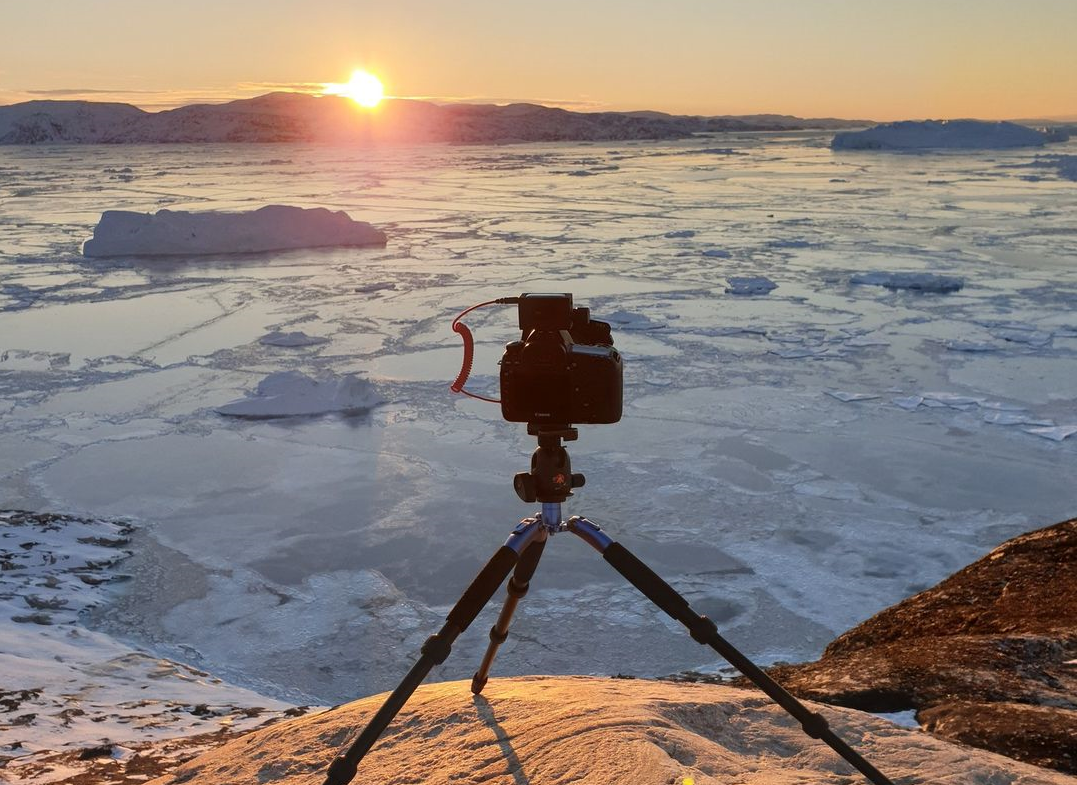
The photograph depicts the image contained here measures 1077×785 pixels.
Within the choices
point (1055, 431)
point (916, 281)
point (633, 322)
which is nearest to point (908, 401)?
point (1055, 431)

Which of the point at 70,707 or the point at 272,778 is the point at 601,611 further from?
the point at 272,778

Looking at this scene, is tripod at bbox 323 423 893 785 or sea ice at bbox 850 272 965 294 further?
sea ice at bbox 850 272 965 294

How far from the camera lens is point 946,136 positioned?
57.5m

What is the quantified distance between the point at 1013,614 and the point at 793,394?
5836 millimetres

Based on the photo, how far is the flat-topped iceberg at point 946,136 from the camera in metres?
57.3

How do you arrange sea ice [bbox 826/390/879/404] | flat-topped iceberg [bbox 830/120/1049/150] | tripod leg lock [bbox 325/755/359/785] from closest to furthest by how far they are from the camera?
1. tripod leg lock [bbox 325/755/359/785]
2. sea ice [bbox 826/390/879/404]
3. flat-topped iceberg [bbox 830/120/1049/150]

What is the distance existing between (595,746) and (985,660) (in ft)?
4.23

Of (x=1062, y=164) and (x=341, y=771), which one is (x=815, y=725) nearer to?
(x=341, y=771)

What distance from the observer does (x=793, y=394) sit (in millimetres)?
8750

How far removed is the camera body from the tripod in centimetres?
5

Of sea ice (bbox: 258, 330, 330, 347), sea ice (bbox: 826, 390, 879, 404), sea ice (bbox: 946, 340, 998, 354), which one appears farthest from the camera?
sea ice (bbox: 258, 330, 330, 347)

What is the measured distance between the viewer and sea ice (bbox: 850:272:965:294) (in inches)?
541

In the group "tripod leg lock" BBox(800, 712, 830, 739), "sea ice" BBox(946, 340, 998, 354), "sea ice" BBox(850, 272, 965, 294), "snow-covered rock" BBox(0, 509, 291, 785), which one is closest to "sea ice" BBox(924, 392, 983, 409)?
"sea ice" BBox(946, 340, 998, 354)

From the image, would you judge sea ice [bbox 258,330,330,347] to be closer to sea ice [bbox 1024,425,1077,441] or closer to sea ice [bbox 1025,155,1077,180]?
sea ice [bbox 1024,425,1077,441]
